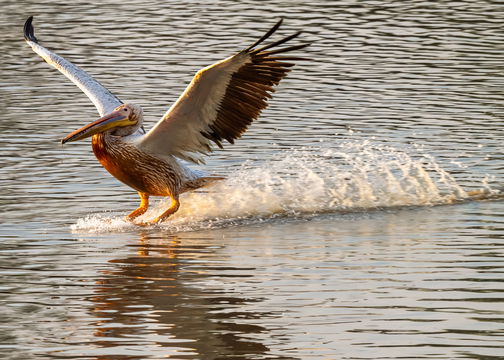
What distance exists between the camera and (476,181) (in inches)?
447

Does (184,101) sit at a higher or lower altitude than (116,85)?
higher

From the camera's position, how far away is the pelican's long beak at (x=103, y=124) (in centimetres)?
1025

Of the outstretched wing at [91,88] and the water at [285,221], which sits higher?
the outstretched wing at [91,88]

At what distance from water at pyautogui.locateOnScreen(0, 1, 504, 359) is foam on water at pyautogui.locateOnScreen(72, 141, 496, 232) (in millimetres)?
26

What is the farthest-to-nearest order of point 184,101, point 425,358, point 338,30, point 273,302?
point 338,30 → point 184,101 → point 273,302 → point 425,358

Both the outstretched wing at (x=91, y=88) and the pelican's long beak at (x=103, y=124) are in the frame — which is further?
the outstretched wing at (x=91, y=88)

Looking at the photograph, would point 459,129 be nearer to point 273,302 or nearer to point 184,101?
point 184,101

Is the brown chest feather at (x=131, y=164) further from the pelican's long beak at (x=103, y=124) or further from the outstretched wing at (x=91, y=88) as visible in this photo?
the outstretched wing at (x=91, y=88)

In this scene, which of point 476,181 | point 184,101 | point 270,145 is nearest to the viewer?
point 184,101

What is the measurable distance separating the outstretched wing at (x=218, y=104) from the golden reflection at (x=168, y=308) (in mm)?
1154

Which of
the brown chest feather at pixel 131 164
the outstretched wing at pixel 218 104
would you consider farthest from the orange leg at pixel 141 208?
the outstretched wing at pixel 218 104

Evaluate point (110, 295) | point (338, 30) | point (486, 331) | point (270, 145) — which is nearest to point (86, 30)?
point (338, 30)

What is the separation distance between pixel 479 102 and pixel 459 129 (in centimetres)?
169

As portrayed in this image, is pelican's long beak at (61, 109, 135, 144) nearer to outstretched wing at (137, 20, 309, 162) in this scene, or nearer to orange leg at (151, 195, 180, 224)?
outstretched wing at (137, 20, 309, 162)
